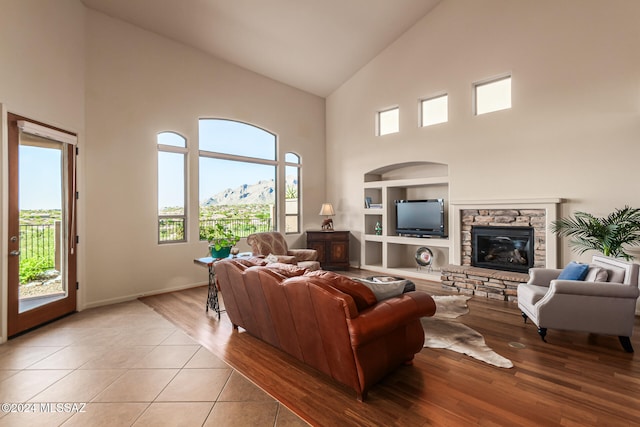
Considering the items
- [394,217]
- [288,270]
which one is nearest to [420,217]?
[394,217]

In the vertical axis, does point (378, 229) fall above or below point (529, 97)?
below

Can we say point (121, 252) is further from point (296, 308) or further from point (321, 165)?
point (321, 165)

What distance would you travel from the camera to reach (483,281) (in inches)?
194

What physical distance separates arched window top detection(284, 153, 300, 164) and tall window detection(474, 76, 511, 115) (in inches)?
152

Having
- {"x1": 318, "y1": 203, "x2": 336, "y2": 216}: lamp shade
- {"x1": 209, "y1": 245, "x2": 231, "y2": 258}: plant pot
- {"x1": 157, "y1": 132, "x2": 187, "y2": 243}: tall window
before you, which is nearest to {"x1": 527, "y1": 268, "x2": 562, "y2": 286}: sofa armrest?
{"x1": 209, "y1": 245, "x2": 231, "y2": 258}: plant pot

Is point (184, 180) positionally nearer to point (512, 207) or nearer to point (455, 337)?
point (455, 337)

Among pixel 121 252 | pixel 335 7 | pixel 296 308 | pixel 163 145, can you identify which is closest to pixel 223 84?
pixel 163 145

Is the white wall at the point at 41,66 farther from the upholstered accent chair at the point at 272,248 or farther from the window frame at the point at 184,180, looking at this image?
the upholstered accent chair at the point at 272,248

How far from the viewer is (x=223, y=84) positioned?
6.15m

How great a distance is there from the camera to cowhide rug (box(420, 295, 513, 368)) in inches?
114

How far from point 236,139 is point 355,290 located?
5.01 m

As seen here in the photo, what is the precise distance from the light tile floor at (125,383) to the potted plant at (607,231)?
4234 mm

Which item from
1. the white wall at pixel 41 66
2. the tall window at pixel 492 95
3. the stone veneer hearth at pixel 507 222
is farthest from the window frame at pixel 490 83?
the white wall at pixel 41 66

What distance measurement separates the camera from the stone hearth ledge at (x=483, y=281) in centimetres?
463
